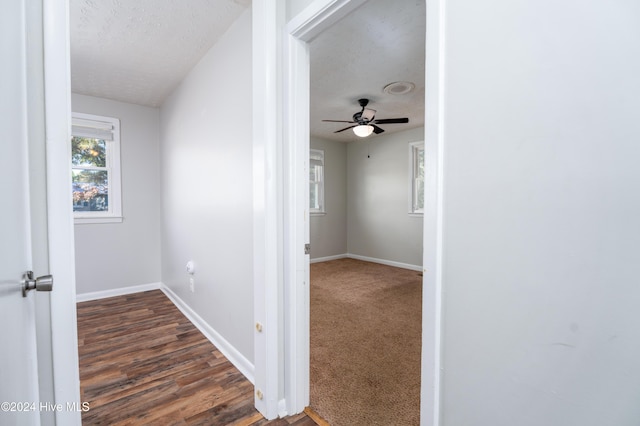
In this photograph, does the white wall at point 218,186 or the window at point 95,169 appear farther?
the window at point 95,169

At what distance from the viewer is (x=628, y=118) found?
557mm

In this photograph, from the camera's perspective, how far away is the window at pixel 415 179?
199 inches

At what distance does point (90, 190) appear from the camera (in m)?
3.49

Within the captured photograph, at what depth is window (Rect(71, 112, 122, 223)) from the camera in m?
3.38

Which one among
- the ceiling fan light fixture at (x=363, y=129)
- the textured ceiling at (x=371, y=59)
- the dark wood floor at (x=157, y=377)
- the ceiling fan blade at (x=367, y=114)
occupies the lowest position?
the dark wood floor at (x=157, y=377)

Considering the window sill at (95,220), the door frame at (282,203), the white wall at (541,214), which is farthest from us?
the window sill at (95,220)

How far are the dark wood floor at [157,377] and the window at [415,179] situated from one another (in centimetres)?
399

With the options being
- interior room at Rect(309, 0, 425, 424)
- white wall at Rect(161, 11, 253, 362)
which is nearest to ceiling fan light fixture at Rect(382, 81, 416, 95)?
interior room at Rect(309, 0, 425, 424)

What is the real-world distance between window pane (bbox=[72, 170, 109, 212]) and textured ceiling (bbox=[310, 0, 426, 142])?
2880mm

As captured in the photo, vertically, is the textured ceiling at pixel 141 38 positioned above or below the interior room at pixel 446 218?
above

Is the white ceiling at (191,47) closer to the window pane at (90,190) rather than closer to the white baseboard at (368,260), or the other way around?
the window pane at (90,190)

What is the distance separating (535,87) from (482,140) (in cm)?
16

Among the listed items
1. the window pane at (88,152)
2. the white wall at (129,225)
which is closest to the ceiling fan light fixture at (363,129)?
the white wall at (129,225)

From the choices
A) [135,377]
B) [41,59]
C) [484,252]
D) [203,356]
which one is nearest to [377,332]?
[203,356]
